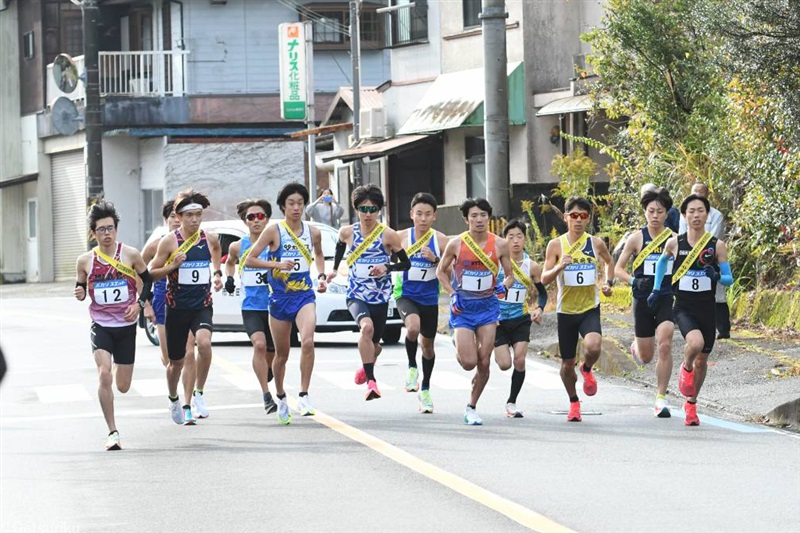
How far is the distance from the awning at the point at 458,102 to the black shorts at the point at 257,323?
19.5 m

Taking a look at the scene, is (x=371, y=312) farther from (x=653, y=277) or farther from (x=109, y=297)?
(x=109, y=297)

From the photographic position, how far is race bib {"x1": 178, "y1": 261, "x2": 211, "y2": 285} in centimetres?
1395

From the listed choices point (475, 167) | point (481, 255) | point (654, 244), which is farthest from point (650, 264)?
point (475, 167)

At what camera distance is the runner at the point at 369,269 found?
48.2 feet

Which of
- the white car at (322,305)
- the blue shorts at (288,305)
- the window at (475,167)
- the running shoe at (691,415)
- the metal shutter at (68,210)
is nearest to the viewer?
the running shoe at (691,415)

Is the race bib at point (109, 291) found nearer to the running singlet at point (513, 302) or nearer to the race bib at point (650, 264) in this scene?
the running singlet at point (513, 302)

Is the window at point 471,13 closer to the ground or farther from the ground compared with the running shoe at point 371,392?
farther from the ground

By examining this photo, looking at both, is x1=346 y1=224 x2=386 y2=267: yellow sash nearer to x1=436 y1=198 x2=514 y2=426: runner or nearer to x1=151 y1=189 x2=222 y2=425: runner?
x1=436 y1=198 x2=514 y2=426: runner

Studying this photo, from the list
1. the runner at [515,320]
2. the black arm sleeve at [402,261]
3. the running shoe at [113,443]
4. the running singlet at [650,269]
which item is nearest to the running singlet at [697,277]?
the running singlet at [650,269]

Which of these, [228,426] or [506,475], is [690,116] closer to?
[228,426]

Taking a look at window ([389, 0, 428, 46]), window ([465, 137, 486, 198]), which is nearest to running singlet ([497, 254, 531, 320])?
window ([465, 137, 486, 198])

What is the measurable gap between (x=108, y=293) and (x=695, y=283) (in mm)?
4808

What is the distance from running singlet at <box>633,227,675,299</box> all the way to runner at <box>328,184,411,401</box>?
2.07 m

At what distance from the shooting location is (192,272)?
14.0m
